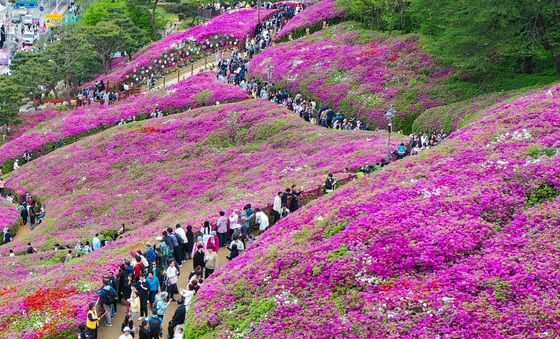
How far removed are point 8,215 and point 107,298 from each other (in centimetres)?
2449

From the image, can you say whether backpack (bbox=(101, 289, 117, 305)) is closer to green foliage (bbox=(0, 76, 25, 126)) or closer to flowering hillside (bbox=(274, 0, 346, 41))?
green foliage (bbox=(0, 76, 25, 126))

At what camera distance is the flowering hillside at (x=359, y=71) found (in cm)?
5362

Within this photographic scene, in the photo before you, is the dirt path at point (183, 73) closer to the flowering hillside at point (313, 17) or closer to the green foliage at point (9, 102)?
the flowering hillside at point (313, 17)

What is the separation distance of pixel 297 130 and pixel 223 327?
27.9 metres

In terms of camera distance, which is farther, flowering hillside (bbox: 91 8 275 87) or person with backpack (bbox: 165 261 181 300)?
flowering hillside (bbox: 91 8 275 87)

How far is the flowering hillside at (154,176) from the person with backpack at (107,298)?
2.97 feet

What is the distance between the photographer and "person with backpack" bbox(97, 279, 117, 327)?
85.5ft

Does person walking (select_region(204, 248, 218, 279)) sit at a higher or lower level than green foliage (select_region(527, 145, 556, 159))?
lower

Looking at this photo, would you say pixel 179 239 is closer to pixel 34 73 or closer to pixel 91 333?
pixel 91 333

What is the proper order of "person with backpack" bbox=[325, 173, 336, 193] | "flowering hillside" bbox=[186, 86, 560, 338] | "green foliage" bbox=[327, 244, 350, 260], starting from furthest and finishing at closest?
"person with backpack" bbox=[325, 173, 336, 193]
"green foliage" bbox=[327, 244, 350, 260]
"flowering hillside" bbox=[186, 86, 560, 338]

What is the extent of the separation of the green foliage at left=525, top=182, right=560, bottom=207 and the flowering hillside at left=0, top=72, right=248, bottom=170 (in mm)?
38294

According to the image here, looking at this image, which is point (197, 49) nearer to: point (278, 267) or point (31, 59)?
point (31, 59)

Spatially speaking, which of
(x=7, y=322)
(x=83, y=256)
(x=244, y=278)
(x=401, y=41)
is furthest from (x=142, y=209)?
(x=401, y=41)

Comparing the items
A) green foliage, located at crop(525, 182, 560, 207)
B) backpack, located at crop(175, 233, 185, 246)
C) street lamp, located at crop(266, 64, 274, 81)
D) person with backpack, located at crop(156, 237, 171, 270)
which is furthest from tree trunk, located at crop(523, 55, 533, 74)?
person with backpack, located at crop(156, 237, 171, 270)
